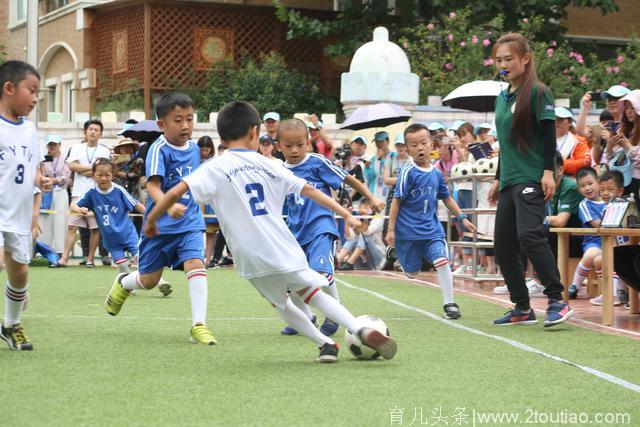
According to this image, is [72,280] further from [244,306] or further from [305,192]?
[305,192]

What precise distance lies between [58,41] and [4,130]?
24826mm

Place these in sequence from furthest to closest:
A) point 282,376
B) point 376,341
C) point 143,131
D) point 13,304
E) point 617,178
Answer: point 143,131 < point 617,178 < point 13,304 < point 376,341 < point 282,376

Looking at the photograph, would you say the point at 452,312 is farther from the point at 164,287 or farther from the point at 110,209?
the point at 110,209

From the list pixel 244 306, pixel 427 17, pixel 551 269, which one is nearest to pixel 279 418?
pixel 551 269

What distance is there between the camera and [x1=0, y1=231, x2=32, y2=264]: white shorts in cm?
758

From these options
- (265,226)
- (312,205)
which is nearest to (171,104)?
(312,205)

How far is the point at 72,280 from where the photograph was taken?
14.9 meters

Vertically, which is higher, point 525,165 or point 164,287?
point 525,165

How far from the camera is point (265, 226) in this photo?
279 inches

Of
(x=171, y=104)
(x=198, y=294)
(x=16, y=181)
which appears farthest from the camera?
(x=171, y=104)

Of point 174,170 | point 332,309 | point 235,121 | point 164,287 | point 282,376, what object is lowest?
point 164,287

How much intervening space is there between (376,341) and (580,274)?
6098mm

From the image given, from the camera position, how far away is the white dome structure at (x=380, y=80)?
21.2 meters

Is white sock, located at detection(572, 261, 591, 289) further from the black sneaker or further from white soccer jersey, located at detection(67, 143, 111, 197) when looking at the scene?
white soccer jersey, located at detection(67, 143, 111, 197)
